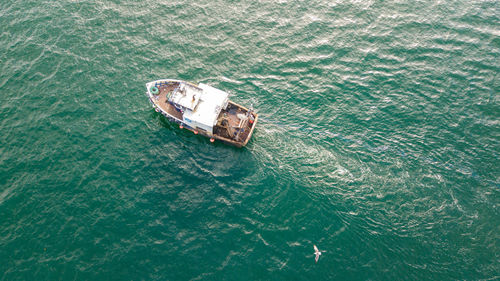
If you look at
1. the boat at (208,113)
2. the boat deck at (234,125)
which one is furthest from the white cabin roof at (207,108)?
the boat deck at (234,125)

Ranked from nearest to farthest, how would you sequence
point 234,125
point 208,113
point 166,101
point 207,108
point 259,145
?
1. point 208,113
2. point 207,108
3. point 234,125
4. point 259,145
5. point 166,101

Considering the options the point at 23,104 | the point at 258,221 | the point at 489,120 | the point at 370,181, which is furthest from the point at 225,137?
the point at 489,120

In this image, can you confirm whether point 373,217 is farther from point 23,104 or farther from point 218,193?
point 23,104

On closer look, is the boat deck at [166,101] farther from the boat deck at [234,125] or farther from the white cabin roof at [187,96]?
the boat deck at [234,125]

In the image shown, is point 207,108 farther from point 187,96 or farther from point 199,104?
point 187,96

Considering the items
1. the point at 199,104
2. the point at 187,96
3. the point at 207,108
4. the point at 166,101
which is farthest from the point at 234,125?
the point at 166,101

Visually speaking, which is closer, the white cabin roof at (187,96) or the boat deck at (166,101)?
the white cabin roof at (187,96)
